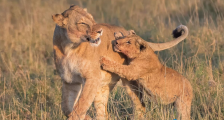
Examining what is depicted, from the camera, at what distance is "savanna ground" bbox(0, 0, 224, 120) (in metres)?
4.98

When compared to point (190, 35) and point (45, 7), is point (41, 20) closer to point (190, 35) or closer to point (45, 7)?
point (45, 7)

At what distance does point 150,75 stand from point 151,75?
0.01 meters

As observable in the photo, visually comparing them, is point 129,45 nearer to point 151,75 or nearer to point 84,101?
point 151,75

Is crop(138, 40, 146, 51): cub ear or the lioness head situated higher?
the lioness head

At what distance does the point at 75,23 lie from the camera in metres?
4.35

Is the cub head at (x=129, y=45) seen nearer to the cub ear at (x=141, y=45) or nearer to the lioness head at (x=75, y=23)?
the cub ear at (x=141, y=45)

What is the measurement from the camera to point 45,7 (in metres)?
11.4

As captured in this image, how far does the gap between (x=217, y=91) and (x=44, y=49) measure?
4.52 meters

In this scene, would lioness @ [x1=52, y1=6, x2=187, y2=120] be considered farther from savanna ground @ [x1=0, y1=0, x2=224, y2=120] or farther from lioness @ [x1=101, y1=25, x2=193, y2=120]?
savanna ground @ [x1=0, y1=0, x2=224, y2=120]

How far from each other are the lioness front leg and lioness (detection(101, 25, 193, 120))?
38cm

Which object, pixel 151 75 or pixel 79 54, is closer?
pixel 79 54

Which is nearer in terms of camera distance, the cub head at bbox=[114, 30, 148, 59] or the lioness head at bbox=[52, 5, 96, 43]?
the lioness head at bbox=[52, 5, 96, 43]

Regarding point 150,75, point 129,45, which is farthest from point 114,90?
point 129,45

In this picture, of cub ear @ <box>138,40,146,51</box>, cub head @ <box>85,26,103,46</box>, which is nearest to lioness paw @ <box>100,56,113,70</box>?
cub head @ <box>85,26,103,46</box>
